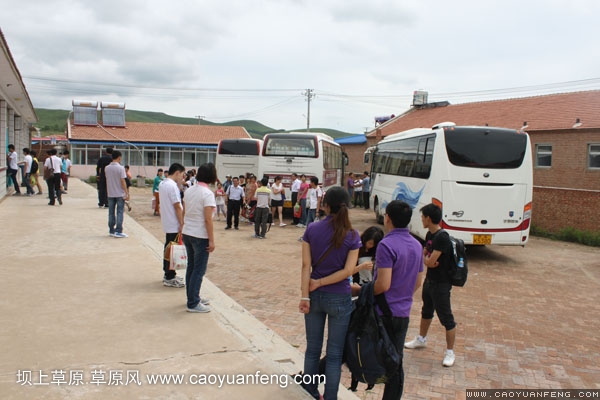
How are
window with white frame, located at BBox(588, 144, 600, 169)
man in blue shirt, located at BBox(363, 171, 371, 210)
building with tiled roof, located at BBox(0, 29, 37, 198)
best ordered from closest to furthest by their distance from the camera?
building with tiled roof, located at BBox(0, 29, 37, 198), window with white frame, located at BBox(588, 144, 600, 169), man in blue shirt, located at BBox(363, 171, 371, 210)

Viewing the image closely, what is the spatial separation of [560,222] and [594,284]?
23.7ft

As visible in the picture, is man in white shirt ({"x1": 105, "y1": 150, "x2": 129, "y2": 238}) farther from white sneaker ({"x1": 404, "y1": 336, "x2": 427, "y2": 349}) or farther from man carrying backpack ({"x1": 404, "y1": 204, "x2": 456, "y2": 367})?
man carrying backpack ({"x1": 404, "y1": 204, "x2": 456, "y2": 367})

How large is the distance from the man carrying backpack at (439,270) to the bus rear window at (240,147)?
1530 centimetres

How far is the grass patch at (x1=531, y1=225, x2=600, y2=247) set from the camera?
14500 millimetres

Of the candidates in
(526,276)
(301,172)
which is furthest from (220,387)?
(301,172)

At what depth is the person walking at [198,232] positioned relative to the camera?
5250 mm

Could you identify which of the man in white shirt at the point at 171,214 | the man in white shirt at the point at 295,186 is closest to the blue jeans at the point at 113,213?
the man in white shirt at the point at 171,214

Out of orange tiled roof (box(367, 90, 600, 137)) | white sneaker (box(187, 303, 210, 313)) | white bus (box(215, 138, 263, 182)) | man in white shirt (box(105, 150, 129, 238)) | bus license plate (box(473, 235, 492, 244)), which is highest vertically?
orange tiled roof (box(367, 90, 600, 137))

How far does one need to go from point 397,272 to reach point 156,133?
4418 centimetres

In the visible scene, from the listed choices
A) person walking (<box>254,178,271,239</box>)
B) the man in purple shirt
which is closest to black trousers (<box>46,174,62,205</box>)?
person walking (<box>254,178,271,239</box>)

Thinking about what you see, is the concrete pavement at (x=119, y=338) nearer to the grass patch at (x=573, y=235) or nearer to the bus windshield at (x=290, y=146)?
the bus windshield at (x=290, y=146)

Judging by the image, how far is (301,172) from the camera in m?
17.1

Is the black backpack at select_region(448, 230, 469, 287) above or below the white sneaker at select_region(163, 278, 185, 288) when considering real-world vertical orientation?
above

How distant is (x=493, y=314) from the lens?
6871 millimetres
